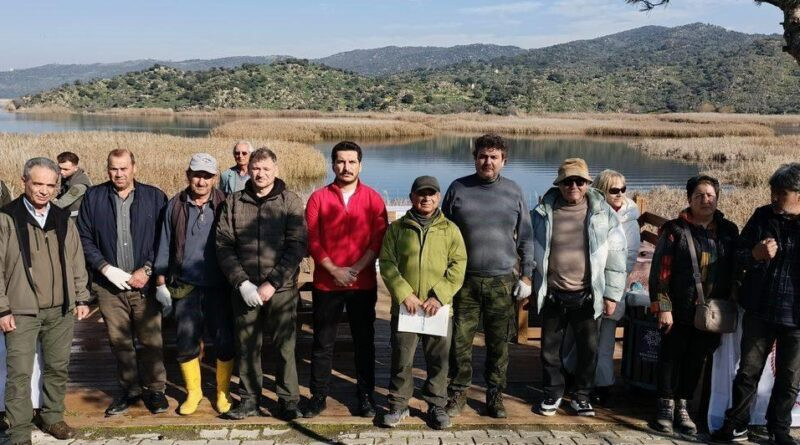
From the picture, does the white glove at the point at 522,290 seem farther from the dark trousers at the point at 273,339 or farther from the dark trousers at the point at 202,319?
the dark trousers at the point at 202,319

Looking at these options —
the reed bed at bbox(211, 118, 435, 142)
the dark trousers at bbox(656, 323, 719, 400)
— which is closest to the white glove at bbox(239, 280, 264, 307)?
the dark trousers at bbox(656, 323, 719, 400)

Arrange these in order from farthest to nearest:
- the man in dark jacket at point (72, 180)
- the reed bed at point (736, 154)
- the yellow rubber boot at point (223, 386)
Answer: the reed bed at point (736, 154)
the man in dark jacket at point (72, 180)
the yellow rubber boot at point (223, 386)

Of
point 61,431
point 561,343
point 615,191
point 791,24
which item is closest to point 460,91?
point 791,24

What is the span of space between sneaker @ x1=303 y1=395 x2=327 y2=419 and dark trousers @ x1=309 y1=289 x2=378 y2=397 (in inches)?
1.2

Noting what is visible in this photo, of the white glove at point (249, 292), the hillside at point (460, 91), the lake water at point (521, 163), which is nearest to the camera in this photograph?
the white glove at point (249, 292)

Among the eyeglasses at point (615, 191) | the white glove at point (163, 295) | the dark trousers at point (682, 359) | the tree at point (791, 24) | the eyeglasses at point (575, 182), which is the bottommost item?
the dark trousers at point (682, 359)

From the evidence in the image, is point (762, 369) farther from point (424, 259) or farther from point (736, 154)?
point (736, 154)

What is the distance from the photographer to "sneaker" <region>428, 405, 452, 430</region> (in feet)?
12.1

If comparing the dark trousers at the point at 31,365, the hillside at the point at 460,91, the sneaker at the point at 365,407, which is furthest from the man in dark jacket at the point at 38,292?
the hillside at the point at 460,91

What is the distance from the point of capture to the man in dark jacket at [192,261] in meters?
3.69

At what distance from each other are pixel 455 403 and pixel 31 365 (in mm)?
2417

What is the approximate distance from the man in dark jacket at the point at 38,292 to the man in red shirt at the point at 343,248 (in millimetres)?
1329

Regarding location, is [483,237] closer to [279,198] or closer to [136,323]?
[279,198]

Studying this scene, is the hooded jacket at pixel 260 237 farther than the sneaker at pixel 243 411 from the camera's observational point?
No
